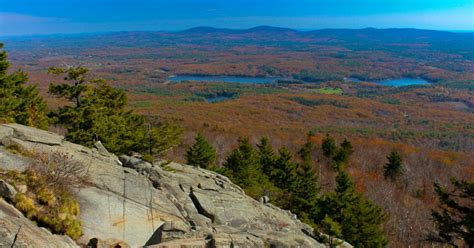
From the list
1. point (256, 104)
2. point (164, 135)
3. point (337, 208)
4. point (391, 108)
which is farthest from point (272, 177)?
point (391, 108)

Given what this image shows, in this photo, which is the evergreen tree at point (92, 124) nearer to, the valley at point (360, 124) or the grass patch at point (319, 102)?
the valley at point (360, 124)

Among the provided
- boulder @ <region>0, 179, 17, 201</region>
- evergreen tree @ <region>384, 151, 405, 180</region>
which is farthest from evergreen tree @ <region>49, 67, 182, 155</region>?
evergreen tree @ <region>384, 151, 405, 180</region>

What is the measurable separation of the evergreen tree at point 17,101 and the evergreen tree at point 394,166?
3993 centimetres

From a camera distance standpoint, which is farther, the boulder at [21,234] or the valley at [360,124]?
the valley at [360,124]

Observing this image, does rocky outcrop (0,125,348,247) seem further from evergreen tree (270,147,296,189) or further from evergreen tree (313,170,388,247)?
evergreen tree (270,147,296,189)

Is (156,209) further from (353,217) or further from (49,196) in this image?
(353,217)

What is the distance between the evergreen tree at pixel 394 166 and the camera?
4762 cm

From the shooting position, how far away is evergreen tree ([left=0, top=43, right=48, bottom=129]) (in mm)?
19719

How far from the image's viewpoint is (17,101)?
808 inches

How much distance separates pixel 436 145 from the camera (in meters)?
89.9

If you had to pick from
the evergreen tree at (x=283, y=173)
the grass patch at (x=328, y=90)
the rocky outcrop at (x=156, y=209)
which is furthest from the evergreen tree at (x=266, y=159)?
the grass patch at (x=328, y=90)

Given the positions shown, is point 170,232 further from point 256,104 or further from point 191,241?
point 256,104

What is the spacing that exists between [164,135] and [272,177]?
12.1 m

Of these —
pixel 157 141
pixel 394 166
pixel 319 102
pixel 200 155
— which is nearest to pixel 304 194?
pixel 200 155
